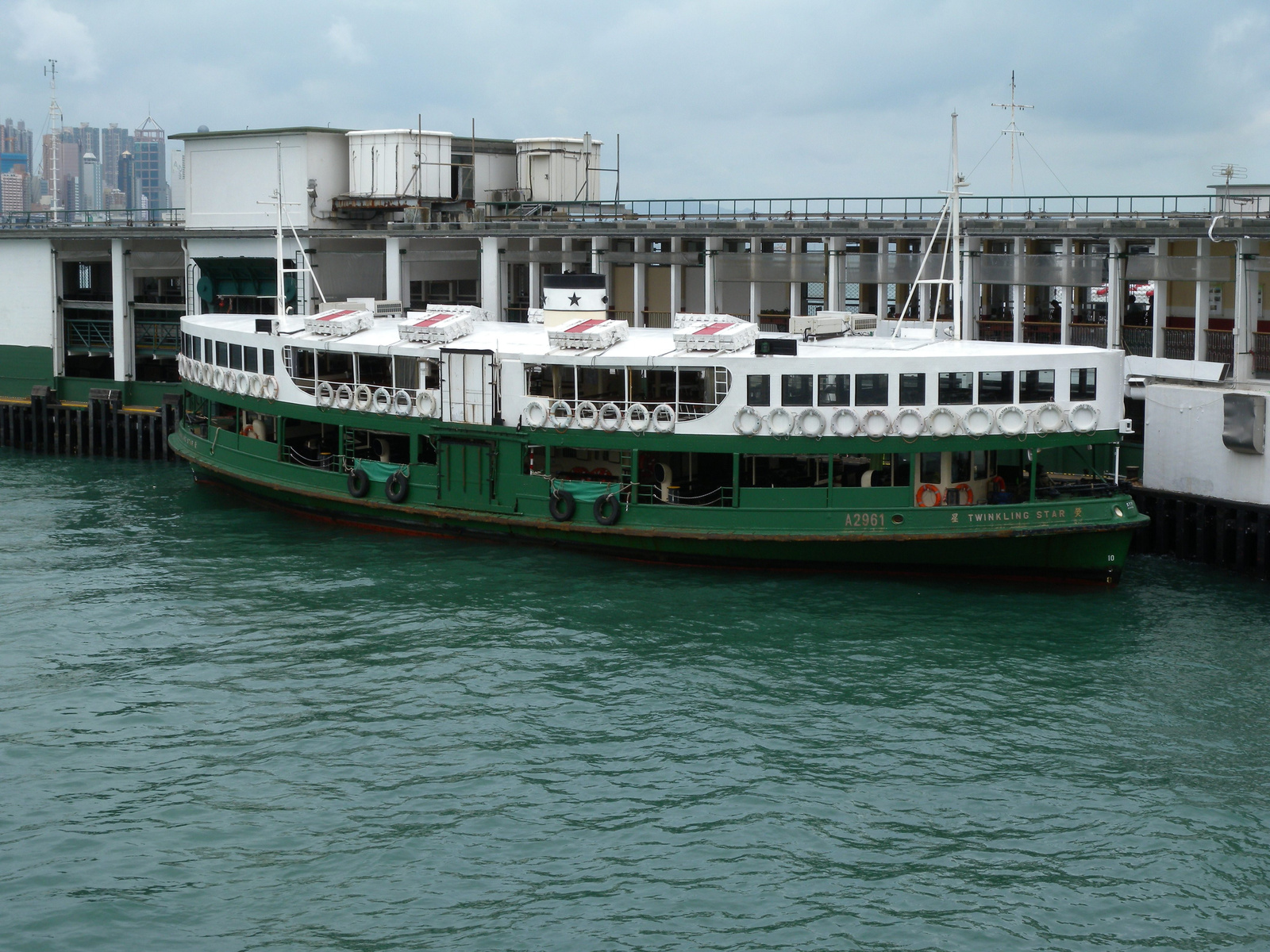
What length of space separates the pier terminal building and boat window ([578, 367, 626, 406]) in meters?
8.68

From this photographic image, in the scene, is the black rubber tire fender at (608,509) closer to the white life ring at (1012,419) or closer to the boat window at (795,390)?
the boat window at (795,390)

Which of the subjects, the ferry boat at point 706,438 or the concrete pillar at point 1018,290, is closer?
the ferry boat at point 706,438

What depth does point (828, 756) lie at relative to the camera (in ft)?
75.6

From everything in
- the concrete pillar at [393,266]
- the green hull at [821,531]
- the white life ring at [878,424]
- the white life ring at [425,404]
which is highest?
the concrete pillar at [393,266]

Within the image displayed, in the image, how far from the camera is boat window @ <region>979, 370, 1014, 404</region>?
3338 cm

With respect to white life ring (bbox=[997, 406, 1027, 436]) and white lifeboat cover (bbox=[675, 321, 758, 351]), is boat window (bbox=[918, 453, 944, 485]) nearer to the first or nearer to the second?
white life ring (bbox=[997, 406, 1027, 436])

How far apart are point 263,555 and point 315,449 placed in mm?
6975

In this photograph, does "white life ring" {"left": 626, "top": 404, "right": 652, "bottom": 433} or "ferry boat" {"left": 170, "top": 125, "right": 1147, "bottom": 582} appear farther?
"white life ring" {"left": 626, "top": 404, "right": 652, "bottom": 433}

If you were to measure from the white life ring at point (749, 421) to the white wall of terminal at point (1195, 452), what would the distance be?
11.2 meters

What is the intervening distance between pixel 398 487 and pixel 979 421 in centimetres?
1500

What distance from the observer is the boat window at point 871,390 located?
33.8m

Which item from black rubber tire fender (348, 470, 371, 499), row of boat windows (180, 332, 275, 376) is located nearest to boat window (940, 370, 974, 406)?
black rubber tire fender (348, 470, 371, 499)

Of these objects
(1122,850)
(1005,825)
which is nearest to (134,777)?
(1005,825)

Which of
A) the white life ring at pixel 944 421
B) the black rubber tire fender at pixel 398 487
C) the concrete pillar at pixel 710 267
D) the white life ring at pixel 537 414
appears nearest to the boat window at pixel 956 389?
the white life ring at pixel 944 421
